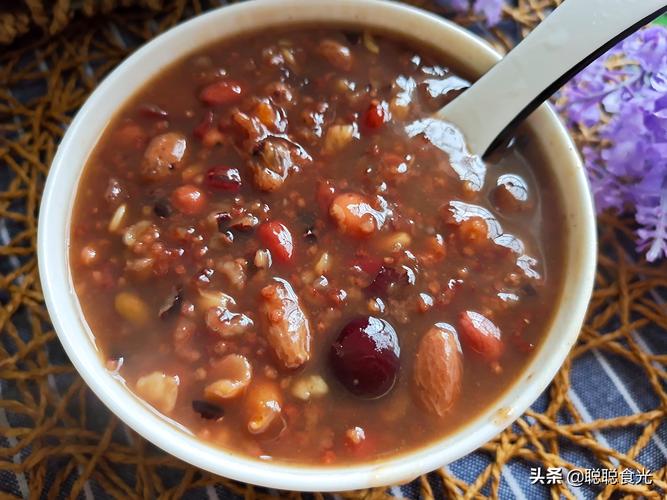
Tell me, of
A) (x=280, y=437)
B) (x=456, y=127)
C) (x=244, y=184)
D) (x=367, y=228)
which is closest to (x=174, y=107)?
(x=244, y=184)

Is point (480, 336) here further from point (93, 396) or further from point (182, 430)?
point (93, 396)

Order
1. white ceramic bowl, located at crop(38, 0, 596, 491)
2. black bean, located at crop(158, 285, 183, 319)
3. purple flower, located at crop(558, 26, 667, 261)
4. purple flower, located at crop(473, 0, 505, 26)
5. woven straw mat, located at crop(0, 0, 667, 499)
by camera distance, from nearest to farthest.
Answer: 1. white ceramic bowl, located at crop(38, 0, 596, 491)
2. black bean, located at crop(158, 285, 183, 319)
3. woven straw mat, located at crop(0, 0, 667, 499)
4. purple flower, located at crop(558, 26, 667, 261)
5. purple flower, located at crop(473, 0, 505, 26)

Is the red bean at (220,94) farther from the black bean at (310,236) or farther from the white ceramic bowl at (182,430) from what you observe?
the black bean at (310,236)

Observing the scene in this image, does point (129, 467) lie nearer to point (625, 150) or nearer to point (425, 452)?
point (425, 452)

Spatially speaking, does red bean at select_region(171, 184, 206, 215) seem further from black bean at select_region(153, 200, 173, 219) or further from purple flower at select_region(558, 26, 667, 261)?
purple flower at select_region(558, 26, 667, 261)

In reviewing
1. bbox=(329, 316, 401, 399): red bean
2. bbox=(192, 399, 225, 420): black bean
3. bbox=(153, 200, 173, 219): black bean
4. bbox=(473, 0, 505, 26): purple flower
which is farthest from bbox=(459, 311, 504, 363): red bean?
bbox=(473, 0, 505, 26): purple flower

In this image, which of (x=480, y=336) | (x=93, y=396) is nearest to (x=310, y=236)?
(x=480, y=336)

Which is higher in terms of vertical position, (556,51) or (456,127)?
(556,51)
